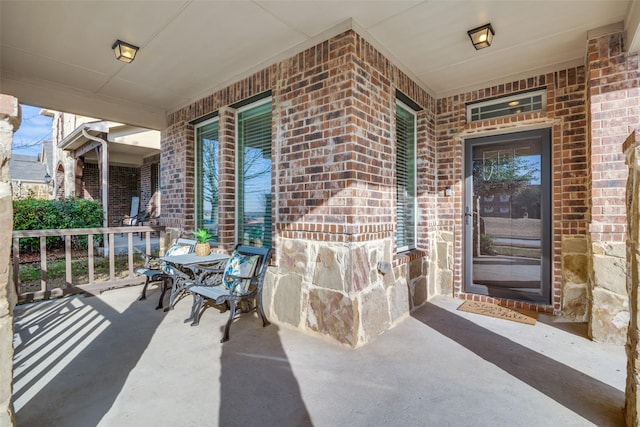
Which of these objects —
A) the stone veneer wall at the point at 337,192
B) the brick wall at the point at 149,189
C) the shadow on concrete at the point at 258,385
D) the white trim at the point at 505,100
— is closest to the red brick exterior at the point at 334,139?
the stone veneer wall at the point at 337,192

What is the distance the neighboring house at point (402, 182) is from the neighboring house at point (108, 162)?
453cm

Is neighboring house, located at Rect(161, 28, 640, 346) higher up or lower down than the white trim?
lower down

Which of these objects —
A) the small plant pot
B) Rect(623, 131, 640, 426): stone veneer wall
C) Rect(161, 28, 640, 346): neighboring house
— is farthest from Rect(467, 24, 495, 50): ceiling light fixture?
the small plant pot

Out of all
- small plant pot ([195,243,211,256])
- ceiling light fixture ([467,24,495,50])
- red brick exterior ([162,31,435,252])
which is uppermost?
ceiling light fixture ([467,24,495,50])

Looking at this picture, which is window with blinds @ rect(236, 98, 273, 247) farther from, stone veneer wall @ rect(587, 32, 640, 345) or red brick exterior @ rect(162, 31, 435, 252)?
stone veneer wall @ rect(587, 32, 640, 345)

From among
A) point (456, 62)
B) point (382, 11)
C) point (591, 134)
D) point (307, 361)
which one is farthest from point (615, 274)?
point (382, 11)

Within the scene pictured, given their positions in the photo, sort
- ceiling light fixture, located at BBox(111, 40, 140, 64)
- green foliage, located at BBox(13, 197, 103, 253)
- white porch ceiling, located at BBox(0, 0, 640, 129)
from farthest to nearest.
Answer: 1. green foliage, located at BBox(13, 197, 103, 253)
2. ceiling light fixture, located at BBox(111, 40, 140, 64)
3. white porch ceiling, located at BBox(0, 0, 640, 129)

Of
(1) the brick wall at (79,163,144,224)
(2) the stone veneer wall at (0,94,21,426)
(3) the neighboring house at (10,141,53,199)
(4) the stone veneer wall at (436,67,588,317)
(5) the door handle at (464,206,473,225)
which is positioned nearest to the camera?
(2) the stone veneer wall at (0,94,21,426)

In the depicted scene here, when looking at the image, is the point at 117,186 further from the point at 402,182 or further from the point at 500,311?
the point at 500,311

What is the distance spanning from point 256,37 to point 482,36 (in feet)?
6.65

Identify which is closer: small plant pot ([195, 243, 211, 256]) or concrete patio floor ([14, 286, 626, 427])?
concrete patio floor ([14, 286, 626, 427])

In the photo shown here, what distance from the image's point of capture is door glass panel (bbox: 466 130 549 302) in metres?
3.65

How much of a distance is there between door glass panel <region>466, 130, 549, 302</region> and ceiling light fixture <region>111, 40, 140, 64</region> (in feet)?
13.1

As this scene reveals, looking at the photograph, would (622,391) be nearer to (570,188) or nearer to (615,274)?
(615,274)
